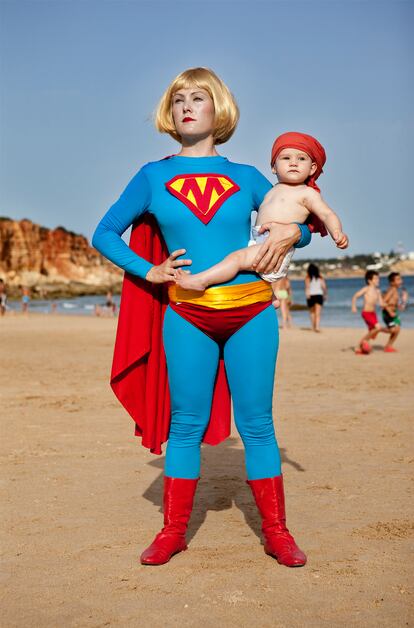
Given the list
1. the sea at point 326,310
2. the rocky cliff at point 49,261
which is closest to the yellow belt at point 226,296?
the sea at point 326,310

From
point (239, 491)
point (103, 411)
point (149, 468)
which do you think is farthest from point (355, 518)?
point (103, 411)

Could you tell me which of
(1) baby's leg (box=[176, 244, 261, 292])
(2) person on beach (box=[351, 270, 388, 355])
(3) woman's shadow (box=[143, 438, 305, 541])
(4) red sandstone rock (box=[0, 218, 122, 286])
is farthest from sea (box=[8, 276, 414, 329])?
(4) red sandstone rock (box=[0, 218, 122, 286])

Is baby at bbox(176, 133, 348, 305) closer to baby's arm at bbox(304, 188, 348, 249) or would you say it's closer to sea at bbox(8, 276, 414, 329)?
baby's arm at bbox(304, 188, 348, 249)

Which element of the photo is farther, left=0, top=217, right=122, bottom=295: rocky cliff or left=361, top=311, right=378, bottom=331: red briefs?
left=0, top=217, right=122, bottom=295: rocky cliff

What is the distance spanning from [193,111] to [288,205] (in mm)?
678

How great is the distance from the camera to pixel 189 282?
361cm

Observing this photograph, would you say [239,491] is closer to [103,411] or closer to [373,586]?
[373,586]

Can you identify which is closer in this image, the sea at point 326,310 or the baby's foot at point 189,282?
the baby's foot at point 189,282

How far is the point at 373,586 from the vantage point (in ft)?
10.9

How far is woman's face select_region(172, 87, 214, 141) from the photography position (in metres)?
3.79

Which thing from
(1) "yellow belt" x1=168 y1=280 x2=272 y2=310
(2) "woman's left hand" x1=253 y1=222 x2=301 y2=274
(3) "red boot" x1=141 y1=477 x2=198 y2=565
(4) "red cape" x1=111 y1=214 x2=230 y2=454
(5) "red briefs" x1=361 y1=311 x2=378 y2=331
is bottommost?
(3) "red boot" x1=141 y1=477 x2=198 y2=565

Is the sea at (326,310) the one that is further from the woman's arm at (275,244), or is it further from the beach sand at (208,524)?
the woman's arm at (275,244)

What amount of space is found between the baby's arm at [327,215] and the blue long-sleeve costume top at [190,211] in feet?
0.47

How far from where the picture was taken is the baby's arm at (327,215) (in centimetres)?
355
